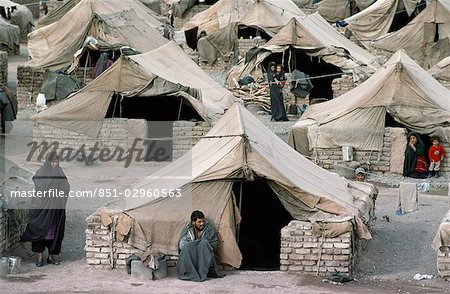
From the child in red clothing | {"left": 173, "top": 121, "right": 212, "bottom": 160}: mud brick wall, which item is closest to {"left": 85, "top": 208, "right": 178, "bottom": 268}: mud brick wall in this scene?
{"left": 173, "top": 121, "right": 212, "bottom": 160}: mud brick wall

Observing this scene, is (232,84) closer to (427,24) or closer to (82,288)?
(427,24)

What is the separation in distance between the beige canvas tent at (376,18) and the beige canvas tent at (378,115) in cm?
979

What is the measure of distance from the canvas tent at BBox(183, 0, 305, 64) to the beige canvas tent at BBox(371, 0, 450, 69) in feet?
6.94

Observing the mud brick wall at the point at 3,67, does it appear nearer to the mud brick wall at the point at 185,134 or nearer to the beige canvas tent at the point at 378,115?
the mud brick wall at the point at 185,134

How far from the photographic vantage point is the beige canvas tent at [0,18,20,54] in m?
29.9

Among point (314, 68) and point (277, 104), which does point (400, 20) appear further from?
point (277, 104)

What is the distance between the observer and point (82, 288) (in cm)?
1379

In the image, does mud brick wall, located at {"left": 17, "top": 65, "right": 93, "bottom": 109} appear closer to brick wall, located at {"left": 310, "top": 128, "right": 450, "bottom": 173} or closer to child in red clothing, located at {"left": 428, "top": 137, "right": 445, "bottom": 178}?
brick wall, located at {"left": 310, "top": 128, "right": 450, "bottom": 173}

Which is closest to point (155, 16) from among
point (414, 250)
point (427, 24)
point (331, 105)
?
point (427, 24)

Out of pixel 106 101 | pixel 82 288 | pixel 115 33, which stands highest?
pixel 115 33

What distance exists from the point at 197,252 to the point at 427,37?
16693 millimetres

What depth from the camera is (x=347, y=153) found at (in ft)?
67.1

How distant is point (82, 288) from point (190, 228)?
48.5 inches

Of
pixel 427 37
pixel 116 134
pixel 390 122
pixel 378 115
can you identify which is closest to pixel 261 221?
pixel 378 115
